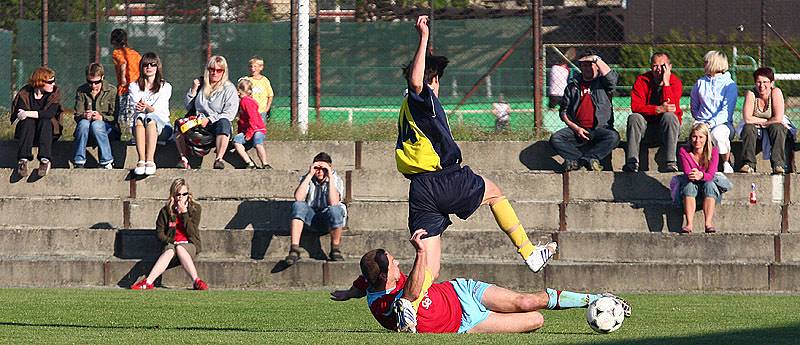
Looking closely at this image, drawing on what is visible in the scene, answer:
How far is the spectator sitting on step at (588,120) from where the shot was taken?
55.1ft

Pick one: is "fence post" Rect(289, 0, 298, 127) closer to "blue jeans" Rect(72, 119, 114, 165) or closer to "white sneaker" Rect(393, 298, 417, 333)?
"blue jeans" Rect(72, 119, 114, 165)

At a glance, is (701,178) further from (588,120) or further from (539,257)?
(539,257)

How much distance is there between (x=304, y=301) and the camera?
1362 cm

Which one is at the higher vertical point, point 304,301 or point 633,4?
point 633,4

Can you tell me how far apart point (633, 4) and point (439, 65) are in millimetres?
13144

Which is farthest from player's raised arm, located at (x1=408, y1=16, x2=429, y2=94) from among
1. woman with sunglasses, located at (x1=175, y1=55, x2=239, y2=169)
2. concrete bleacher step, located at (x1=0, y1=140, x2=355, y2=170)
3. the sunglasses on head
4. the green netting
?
the green netting

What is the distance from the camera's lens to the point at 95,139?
1756 centimetres

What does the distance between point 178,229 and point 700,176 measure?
5.84 metres

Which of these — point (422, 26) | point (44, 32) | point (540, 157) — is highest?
point (44, 32)

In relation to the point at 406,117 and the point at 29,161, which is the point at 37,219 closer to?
the point at 29,161

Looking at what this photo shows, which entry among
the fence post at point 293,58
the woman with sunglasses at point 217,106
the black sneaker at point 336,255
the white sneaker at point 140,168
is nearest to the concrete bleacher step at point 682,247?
the black sneaker at point 336,255

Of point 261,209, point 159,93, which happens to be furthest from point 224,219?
point 159,93

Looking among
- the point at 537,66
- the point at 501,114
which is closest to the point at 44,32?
the point at 501,114

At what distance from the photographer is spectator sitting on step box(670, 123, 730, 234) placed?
1580 centimetres
